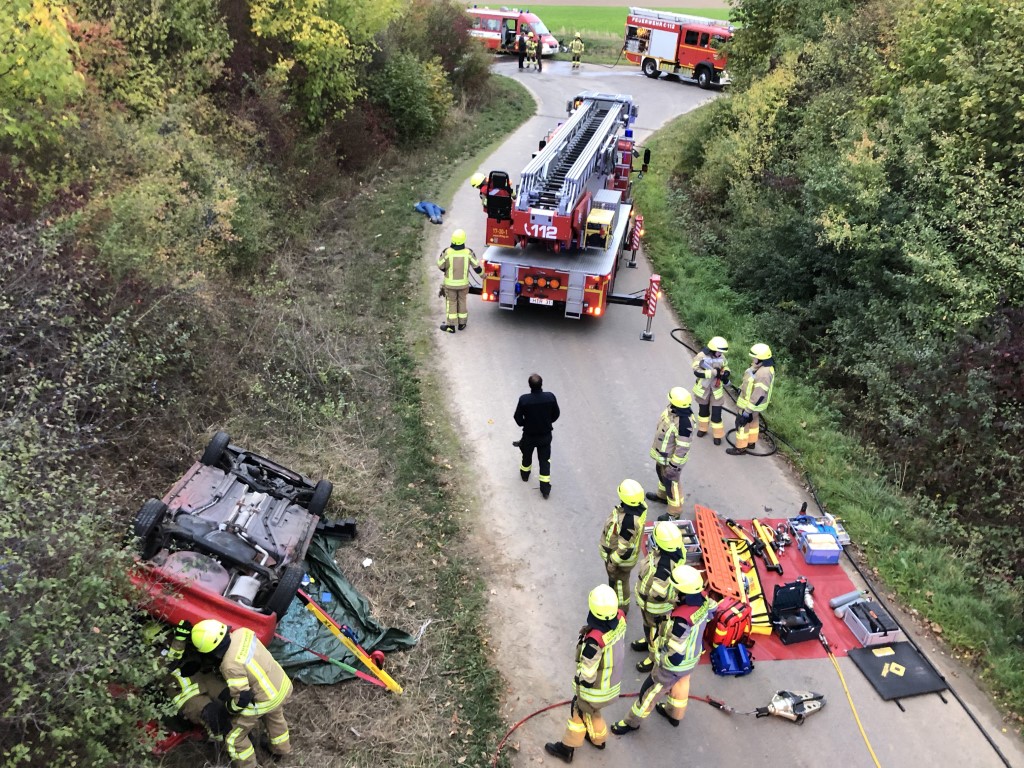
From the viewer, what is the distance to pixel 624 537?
679 cm

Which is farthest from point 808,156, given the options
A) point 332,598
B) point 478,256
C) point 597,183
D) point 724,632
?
point 332,598

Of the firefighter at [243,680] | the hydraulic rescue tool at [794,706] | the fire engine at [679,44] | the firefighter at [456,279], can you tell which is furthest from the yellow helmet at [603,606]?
the fire engine at [679,44]

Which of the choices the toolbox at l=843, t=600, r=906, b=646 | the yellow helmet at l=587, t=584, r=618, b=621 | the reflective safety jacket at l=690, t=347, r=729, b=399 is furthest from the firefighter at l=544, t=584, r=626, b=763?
the reflective safety jacket at l=690, t=347, r=729, b=399

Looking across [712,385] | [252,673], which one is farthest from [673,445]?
[252,673]

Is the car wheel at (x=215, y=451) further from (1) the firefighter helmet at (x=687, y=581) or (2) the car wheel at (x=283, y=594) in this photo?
(1) the firefighter helmet at (x=687, y=581)

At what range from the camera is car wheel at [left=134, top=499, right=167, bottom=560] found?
597 centimetres

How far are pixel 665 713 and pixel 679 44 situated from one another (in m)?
30.9

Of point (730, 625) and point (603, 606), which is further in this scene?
point (730, 625)

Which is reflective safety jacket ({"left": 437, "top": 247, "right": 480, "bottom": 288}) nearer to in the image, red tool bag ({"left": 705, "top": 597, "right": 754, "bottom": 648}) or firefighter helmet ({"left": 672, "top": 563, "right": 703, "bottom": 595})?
red tool bag ({"left": 705, "top": 597, "right": 754, "bottom": 648})

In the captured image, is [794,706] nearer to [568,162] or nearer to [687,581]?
[687,581]

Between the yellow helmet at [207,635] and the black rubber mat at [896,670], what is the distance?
18.6 ft

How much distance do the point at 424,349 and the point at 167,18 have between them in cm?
756

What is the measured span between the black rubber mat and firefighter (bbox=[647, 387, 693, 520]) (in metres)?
2.39

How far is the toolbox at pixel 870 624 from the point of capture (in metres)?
6.84
